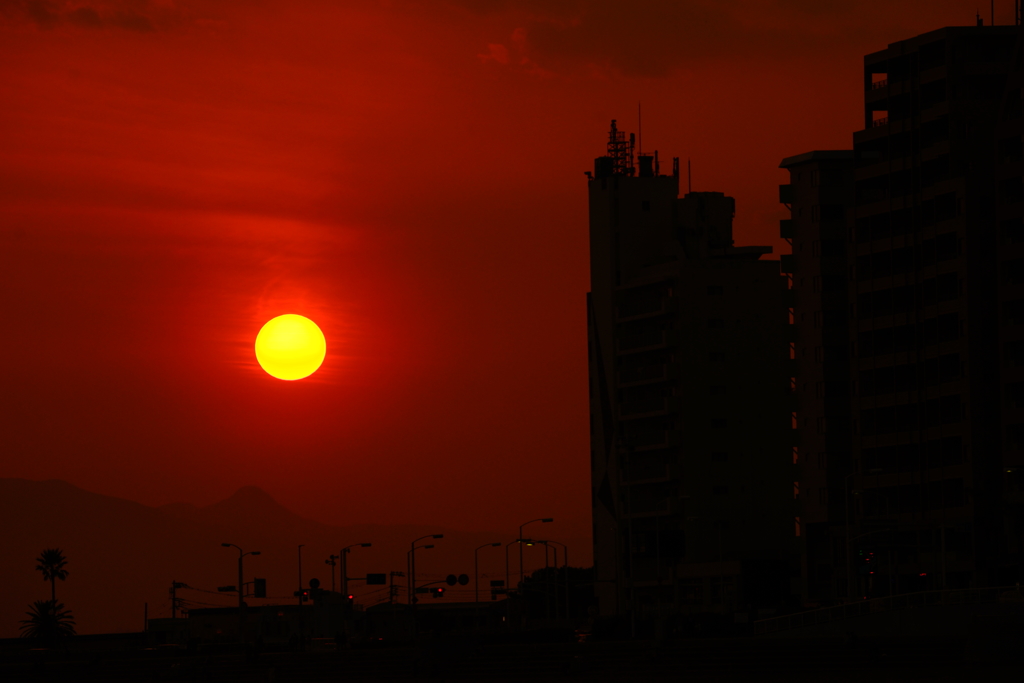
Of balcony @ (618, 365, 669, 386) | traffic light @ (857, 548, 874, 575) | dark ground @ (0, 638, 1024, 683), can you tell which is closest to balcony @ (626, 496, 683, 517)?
balcony @ (618, 365, 669, 386)

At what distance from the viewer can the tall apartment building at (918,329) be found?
94.9 m

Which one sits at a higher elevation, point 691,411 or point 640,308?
point 640,308

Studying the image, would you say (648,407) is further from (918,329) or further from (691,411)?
(918,329)

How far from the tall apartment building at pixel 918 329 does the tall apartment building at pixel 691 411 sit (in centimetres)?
1841

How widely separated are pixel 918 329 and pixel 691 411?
32825 mm

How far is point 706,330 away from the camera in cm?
13112

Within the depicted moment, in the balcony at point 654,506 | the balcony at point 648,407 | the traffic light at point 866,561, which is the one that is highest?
the balcony at point 648,407

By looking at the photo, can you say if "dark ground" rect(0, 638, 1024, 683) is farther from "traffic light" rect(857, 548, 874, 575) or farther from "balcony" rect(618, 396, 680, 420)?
"balcony" rect(618, 396, 680, 420)

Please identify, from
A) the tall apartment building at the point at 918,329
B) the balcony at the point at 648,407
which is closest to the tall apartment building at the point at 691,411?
the balcony at the point at 648,407

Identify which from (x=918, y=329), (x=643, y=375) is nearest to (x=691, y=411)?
(x=643, y=375)

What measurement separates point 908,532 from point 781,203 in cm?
2769

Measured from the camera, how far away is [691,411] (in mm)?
130500

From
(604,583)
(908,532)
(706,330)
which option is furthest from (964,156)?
(604,583)

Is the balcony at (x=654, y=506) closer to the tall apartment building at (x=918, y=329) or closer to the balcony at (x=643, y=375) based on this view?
the balcony at (x=643, y=375)
